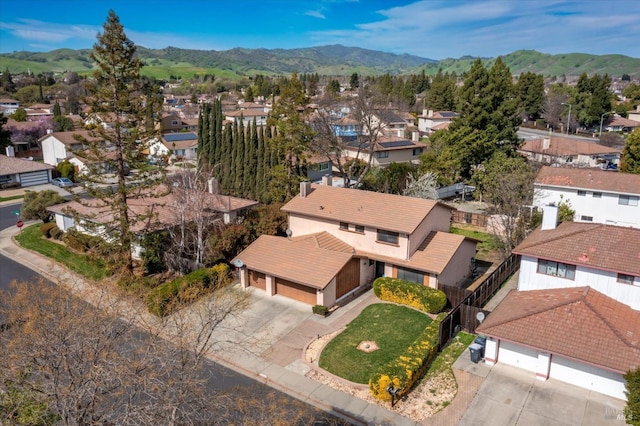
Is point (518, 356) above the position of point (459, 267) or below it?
below

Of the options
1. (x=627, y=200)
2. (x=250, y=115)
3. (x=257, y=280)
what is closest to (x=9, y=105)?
(x=250, y=115)

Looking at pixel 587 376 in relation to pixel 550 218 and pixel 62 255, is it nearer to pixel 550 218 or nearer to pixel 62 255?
pixel 550 218

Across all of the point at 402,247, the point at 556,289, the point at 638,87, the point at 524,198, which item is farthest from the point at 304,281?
the point at 638,87

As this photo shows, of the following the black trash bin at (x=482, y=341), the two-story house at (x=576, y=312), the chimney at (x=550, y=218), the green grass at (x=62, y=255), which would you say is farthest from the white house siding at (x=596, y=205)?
the green grass at (x=62, y=255)

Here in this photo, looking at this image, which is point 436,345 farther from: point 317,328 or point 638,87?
point 638,87

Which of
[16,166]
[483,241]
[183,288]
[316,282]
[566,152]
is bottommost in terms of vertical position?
[483,241]

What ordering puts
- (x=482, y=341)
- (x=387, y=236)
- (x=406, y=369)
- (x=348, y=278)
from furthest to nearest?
1. (x=387, y=236)
2. (x=348, y=278)
3. (x=482, y=341)
4. (x=406, y=369)
